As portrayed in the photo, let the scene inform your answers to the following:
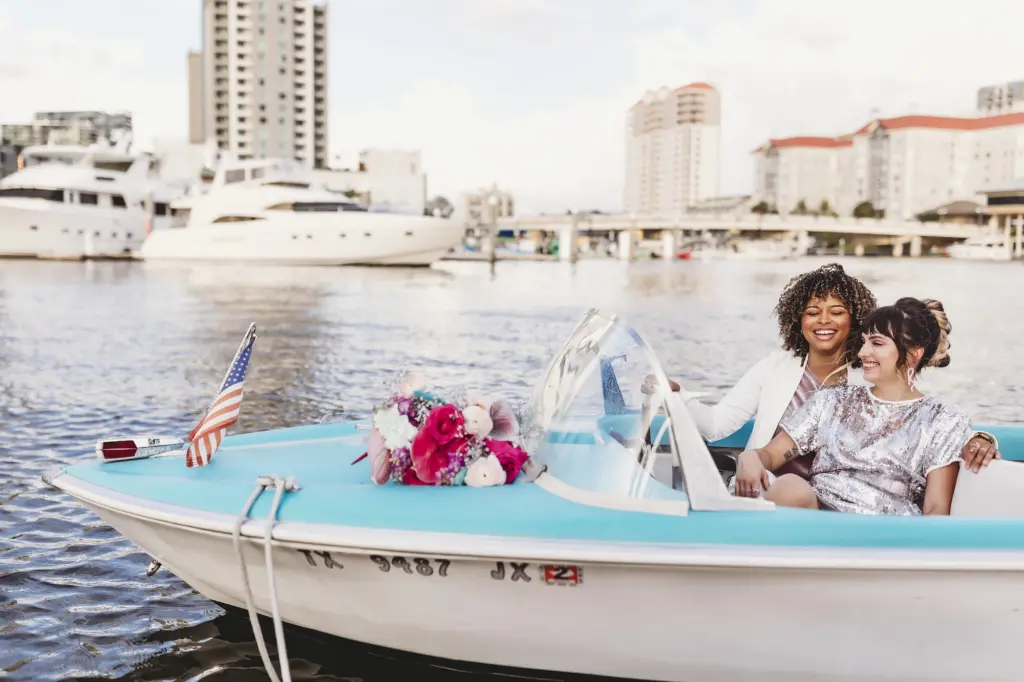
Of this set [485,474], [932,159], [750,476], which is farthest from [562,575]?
[932,159]

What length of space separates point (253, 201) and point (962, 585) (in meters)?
47.4

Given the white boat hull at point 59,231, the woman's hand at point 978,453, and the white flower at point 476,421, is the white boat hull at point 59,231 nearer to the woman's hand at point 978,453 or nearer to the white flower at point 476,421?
the white flower at point 476,421

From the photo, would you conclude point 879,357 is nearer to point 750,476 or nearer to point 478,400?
point 750,476

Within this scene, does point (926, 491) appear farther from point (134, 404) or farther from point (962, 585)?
point (134, 404)

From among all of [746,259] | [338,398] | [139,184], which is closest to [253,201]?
[139,184]

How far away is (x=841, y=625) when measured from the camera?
138 inches

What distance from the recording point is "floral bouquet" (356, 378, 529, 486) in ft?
12.8

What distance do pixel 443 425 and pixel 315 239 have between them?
148 feet

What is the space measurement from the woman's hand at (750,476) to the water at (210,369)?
150 centimetres

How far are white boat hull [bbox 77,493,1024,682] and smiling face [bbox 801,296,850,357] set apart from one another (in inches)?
55.3

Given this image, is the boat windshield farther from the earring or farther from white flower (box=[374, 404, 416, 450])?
the earring

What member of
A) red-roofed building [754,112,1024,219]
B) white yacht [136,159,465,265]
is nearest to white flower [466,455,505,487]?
white yacht [136,159,465,265]

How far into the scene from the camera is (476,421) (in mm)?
3924

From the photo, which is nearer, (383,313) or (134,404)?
(134,404)
